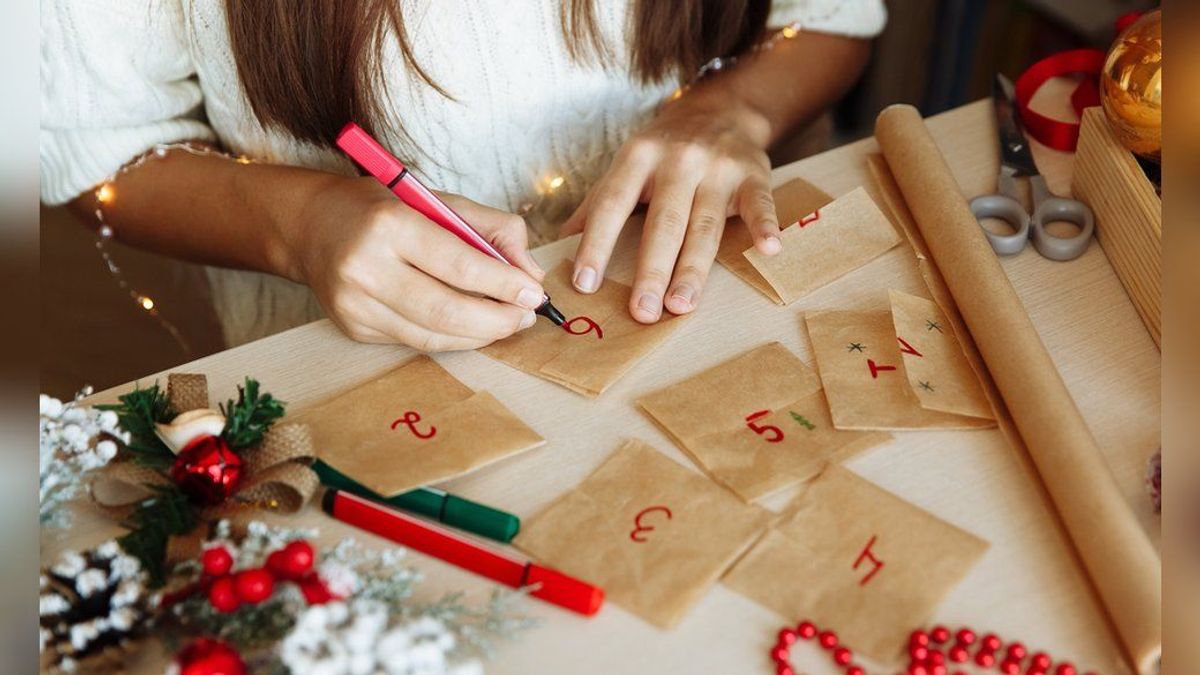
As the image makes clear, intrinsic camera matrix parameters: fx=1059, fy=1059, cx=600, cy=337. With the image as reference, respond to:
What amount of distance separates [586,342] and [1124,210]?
0.39 meters

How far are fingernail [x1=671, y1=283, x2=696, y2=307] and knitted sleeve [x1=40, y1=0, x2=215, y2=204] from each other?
19.8 inches

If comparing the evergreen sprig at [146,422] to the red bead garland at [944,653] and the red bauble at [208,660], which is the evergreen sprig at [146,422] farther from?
the red bead garland at [944,653]

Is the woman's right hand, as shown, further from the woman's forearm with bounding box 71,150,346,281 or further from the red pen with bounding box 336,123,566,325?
the woman's forearm with bounding box 71,150,346,281

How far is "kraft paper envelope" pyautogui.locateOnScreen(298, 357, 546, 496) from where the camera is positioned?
25.1 inches

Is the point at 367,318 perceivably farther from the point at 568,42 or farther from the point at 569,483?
the point at 568,42

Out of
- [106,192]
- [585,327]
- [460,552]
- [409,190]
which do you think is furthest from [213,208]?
[460,552]

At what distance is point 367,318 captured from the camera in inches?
28.7

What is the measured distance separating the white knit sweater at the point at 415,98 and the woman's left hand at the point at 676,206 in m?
0.14

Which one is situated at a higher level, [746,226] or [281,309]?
[746,226]

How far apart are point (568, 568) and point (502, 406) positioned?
0.14 m


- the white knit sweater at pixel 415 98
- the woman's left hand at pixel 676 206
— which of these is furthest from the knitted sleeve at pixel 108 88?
the woman's left hand at pixel 676 206

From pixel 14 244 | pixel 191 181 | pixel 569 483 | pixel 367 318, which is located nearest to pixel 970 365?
pixel 569 483

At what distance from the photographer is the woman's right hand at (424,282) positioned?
0.72 metres

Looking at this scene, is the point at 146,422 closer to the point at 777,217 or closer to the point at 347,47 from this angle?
the point at 347,47
